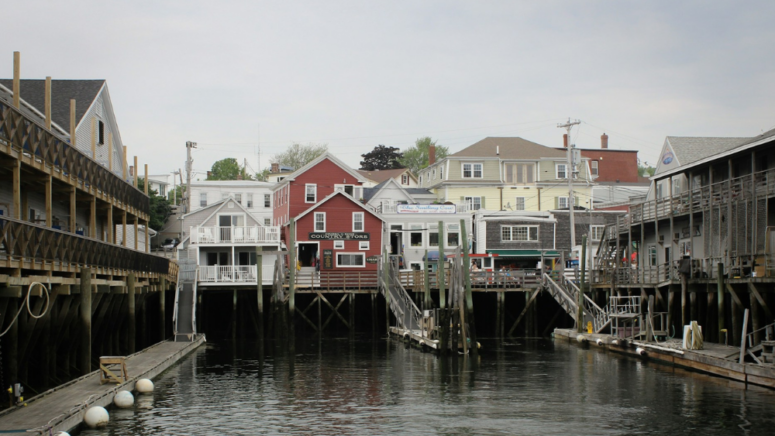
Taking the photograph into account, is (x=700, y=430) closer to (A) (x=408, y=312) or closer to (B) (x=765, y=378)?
(B) (x=765, y=378)

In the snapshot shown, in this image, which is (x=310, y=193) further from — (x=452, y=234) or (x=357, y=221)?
(x=452, y=234)

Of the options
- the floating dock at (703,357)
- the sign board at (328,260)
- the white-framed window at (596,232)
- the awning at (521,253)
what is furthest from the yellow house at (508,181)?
the floating dock at (703,357)

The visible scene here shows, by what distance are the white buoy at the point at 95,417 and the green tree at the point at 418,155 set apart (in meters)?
97.5

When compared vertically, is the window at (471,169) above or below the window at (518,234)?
above

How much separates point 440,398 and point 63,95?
23.2 meters

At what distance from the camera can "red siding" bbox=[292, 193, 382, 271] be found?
56.0 m

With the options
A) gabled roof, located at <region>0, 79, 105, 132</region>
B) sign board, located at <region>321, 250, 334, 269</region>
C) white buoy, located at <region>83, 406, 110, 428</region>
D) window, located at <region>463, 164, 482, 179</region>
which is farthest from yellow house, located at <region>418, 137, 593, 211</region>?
white buoy, located at <region>83, 406, 110, 428</region>

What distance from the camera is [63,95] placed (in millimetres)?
36406

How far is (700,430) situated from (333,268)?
38.0 meters

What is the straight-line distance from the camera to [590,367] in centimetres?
3136

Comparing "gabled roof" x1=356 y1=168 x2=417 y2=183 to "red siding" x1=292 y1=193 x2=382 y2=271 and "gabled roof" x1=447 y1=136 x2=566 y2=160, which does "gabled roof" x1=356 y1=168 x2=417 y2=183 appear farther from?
"red siding" x1=292 y1=193 x2=382 y2=271

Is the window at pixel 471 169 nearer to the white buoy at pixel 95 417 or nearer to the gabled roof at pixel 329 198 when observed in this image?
the gabled roof at pixel 329 198

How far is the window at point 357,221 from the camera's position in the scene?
56.5 m

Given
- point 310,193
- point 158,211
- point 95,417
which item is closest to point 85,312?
point 95,417
